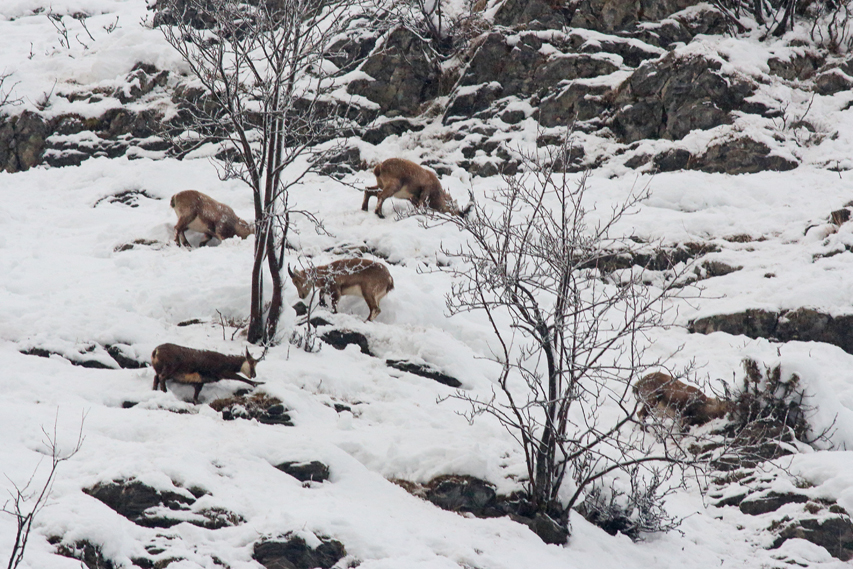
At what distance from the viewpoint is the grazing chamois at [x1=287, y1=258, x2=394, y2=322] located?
970 centimetres

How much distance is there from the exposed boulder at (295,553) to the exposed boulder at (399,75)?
14.6 m

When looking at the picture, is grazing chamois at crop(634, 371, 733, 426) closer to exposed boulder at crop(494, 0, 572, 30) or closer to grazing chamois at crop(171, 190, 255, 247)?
grazing chamois at crop(171, 190, 255, 247)

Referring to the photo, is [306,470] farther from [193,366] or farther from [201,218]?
[201,218]

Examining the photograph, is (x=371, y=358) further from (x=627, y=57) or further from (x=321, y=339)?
(x=627, y=57)

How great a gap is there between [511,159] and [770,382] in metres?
9.04

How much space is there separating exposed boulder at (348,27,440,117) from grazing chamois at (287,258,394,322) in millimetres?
9607


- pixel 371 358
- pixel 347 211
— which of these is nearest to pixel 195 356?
pixel 371 358

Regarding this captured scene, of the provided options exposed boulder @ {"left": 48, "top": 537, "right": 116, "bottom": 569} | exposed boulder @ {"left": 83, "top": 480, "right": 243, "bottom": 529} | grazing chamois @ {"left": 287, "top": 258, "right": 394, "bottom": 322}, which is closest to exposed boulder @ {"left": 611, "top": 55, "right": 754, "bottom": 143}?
grazing chamois @ {"left": 287, "top": 258, "right": 394, "bottom": 322}

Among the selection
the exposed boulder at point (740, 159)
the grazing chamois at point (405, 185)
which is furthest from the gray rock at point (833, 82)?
the grazing chamois at point (405, 185)

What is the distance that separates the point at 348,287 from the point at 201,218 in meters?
3.87

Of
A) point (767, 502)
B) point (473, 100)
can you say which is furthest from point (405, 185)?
point (767, 502)

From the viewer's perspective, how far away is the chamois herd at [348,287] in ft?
24.0

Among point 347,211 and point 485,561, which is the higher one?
point 347,211

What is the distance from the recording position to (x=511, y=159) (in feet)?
53.9
